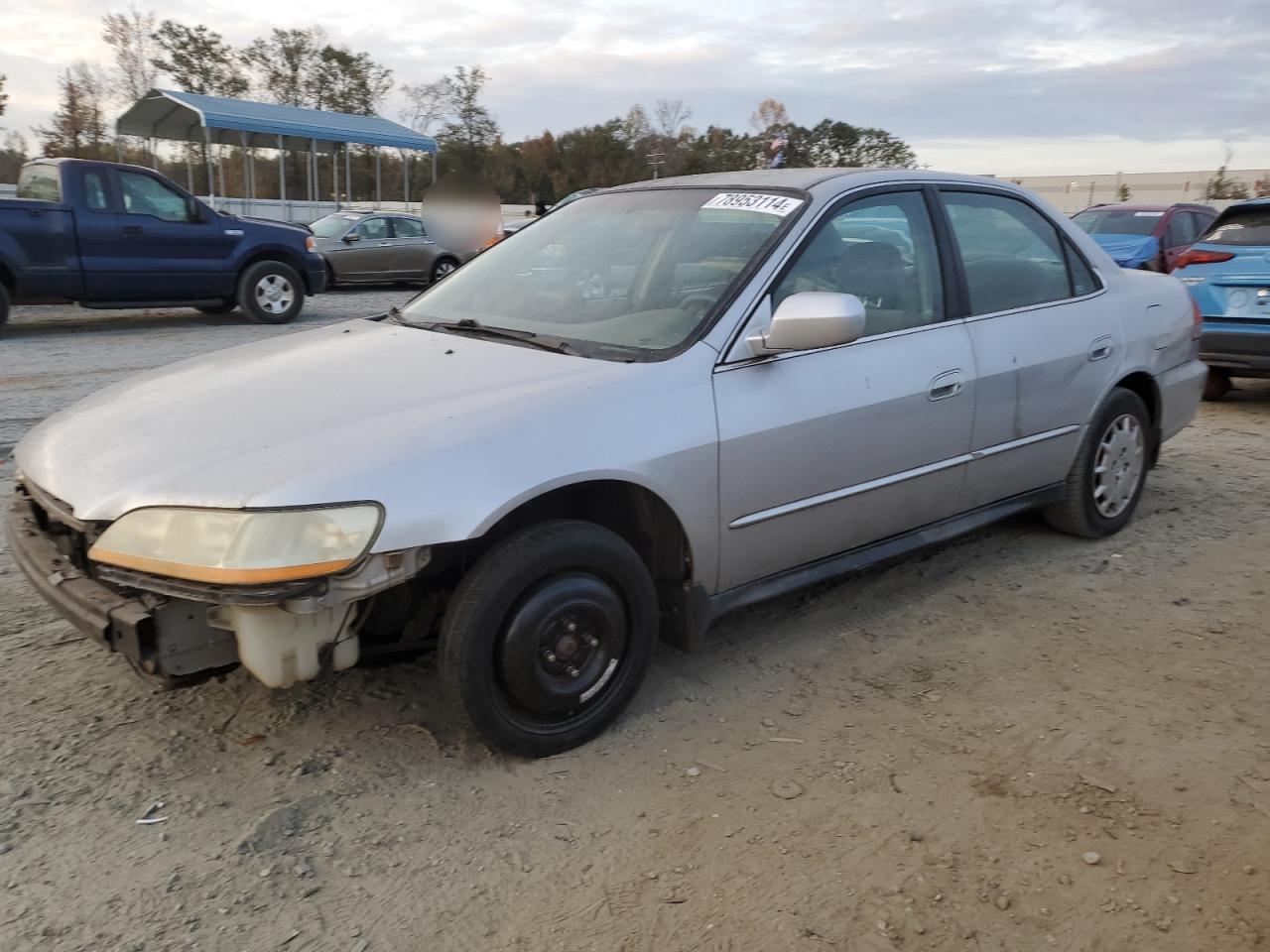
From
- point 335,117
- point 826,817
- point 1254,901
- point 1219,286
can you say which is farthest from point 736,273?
point 335,117

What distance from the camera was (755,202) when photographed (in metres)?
3.52

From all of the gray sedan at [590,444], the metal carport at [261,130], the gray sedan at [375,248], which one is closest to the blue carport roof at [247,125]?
the metal carport at [261,130]

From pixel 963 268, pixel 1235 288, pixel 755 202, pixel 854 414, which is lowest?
pixel 854 414

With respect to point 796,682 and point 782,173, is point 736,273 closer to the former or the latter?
point 782,173

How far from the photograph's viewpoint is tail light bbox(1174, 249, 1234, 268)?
752 cm

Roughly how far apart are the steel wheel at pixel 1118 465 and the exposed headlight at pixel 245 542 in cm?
346

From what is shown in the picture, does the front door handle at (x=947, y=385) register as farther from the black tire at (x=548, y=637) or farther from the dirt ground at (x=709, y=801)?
the black tire at (x=548, y=637)

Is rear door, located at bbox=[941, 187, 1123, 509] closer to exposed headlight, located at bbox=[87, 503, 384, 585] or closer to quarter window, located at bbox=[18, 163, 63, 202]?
exposed headlight, located at bbox=[87, 503, 384, 585]

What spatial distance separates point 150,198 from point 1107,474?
10.5 meters

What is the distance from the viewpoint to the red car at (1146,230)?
11.9 metres

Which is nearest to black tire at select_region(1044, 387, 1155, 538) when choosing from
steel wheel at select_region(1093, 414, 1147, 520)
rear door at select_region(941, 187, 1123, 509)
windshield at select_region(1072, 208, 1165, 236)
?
steel wheel at select_region(1093, 414, 1147, 520)

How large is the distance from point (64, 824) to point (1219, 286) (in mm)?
7985

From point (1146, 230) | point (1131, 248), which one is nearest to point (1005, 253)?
point (1131, 248)

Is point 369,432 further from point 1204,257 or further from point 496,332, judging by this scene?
point 1204,257
